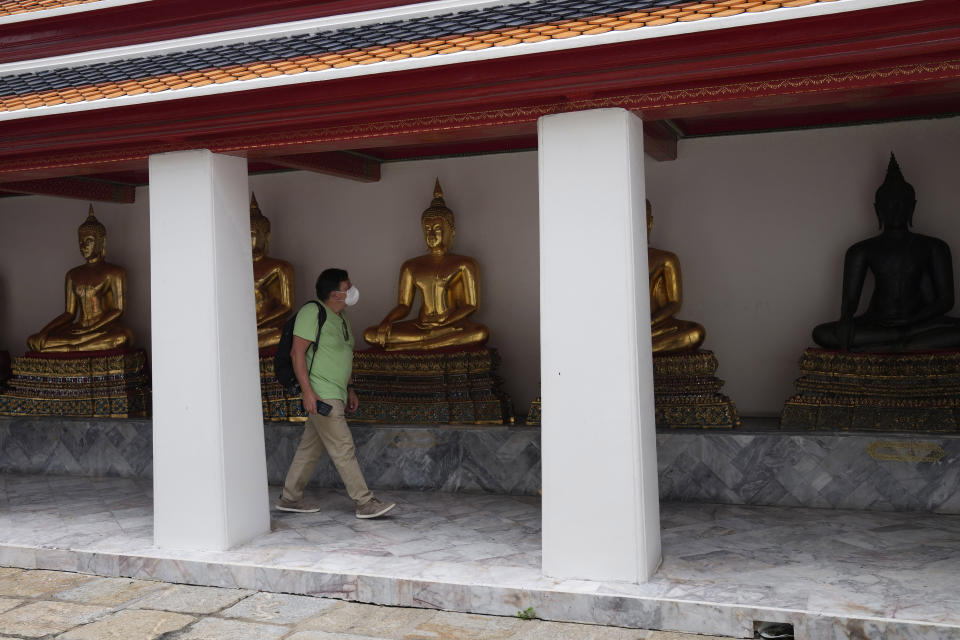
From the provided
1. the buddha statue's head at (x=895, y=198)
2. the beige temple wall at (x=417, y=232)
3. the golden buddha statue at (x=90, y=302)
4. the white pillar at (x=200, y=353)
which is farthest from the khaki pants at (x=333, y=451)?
the buddha statue's head at (x=895, y=198)

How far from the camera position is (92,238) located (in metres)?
8.48

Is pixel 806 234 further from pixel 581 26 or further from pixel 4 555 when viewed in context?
pixel 4 555

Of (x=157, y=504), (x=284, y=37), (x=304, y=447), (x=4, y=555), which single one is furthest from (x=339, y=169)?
(x=4, y=555)

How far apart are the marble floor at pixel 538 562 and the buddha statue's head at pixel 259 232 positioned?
2.26m

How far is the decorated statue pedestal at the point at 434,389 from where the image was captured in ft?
22.9

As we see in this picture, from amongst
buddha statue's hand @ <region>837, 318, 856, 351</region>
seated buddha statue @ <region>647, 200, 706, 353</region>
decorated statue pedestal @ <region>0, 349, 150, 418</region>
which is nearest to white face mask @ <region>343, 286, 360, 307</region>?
seated buddha statue @ <region>647, 200, 706, 353</region>

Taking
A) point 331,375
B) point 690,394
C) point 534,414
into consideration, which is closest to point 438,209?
point 534,414

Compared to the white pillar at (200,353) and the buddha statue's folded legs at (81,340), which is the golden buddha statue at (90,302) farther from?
the white pillar at (200,353)

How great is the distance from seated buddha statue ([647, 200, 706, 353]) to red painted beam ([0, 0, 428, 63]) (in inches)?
97.1

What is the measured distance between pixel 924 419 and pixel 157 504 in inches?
171

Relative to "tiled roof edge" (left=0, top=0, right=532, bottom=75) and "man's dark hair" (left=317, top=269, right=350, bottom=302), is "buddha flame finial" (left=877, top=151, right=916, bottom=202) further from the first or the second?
"man's dark hair" (left=317, top=269, right=350, bottom=302)

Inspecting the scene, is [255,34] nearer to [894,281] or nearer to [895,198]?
[895,198]

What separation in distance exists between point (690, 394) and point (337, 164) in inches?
109

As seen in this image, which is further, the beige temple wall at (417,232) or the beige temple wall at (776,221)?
the beige temple wall at (417,232)
